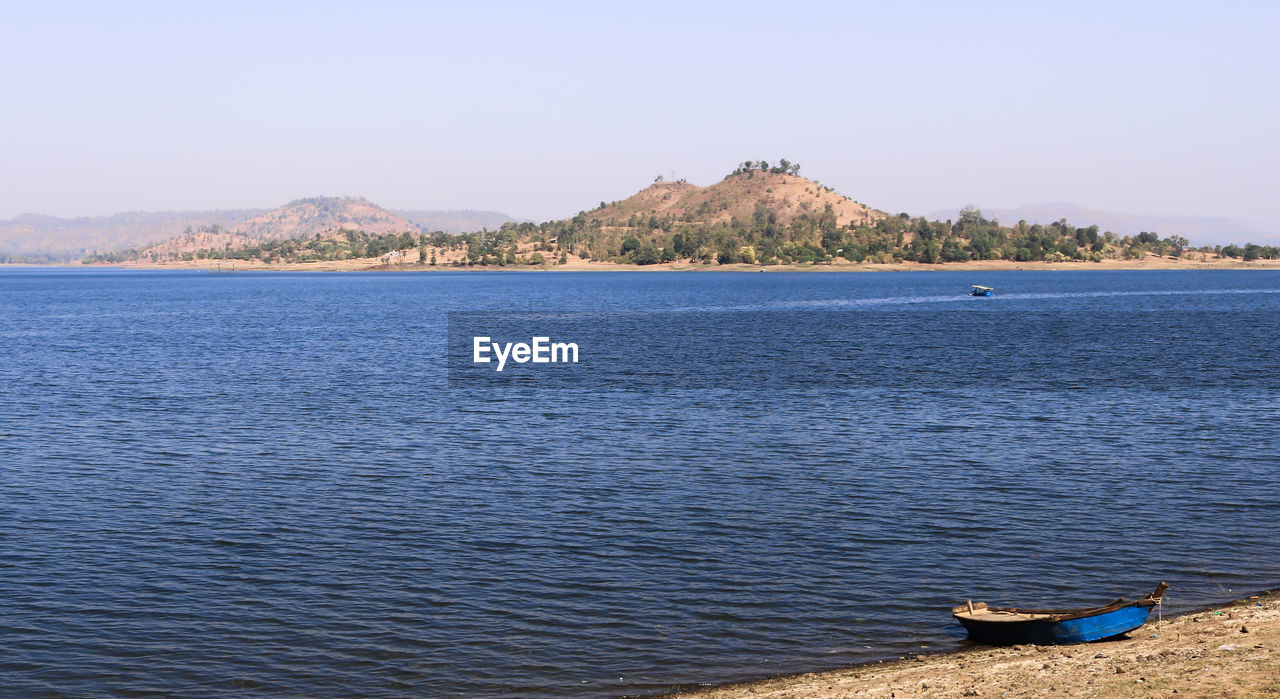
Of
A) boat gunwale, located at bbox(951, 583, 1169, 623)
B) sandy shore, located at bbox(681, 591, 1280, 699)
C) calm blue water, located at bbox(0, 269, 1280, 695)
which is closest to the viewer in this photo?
sandy shore, located at bbox(681, 591, 1280, 699)

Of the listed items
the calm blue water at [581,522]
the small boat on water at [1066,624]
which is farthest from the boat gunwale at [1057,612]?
the calm blue water at [581,522]

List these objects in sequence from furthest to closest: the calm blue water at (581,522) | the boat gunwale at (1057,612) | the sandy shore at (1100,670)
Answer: the calm blue water at (581,522)
the boat gunwale at (1057,612)
the sandy shore at (1100,670)

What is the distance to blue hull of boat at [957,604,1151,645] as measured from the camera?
23500 mm

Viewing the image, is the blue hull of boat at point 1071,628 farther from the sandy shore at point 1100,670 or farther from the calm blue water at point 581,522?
the calm blue water at point 581,522

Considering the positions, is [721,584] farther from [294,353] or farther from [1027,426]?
[294,353]

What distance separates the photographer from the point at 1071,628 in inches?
925

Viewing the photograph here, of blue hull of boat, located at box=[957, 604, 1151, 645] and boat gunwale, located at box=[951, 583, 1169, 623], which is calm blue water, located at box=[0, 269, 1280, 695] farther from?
blue hull of boat, located at box=[957, 604, 1151, 645]

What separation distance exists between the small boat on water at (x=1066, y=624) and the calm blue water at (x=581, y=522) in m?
1.49

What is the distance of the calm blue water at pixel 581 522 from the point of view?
25234mm

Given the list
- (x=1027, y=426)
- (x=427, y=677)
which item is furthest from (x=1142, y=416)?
(x=427, y=677)

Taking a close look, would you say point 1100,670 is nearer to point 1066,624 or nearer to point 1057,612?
point 1066,624

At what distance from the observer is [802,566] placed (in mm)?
30984

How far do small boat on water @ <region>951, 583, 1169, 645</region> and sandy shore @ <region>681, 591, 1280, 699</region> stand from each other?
30 centimetres

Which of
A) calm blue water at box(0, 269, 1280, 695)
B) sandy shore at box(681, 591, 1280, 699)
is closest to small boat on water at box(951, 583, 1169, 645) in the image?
sandy shore at box(681, 591, 1280, 699)
